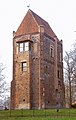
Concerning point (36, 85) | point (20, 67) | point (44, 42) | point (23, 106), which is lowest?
point (23, 106)

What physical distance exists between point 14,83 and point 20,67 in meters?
3.23

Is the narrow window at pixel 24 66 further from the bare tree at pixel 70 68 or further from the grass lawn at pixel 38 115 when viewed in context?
the grass lawn at pixel 38 115

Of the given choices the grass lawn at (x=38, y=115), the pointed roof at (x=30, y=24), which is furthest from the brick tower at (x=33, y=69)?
the grass lawn at (x=38, y=115)

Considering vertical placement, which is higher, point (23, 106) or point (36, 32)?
point (36, 32)

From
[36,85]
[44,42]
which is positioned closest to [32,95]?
[36,85]

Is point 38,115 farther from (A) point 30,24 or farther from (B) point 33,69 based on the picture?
(A) point 30,24

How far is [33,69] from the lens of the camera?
5466 cm

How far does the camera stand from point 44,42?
183ft

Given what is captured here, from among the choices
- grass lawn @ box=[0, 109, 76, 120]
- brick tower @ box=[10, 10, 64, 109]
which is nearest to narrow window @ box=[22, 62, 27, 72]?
brick tower @ box=[10, 10, 64, 109]

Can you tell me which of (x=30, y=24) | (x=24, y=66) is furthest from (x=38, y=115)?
(x=30, y=24)

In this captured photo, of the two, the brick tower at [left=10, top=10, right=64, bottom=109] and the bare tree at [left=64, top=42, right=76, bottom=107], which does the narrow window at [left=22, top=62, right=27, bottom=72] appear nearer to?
the brick tower at [left=10, top=10, right=64, bottom=109]

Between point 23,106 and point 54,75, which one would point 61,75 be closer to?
point 54,75

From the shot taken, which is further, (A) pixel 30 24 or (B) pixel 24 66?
(A) pixel 30 24

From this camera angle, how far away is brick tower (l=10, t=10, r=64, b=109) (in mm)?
53625
